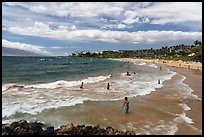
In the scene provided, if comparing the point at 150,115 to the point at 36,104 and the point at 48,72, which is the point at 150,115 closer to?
the point at 36,104

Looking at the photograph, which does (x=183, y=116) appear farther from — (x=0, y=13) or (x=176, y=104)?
(x=0, y=13)

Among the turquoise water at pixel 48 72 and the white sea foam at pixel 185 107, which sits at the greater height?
the white sea foam at pixel 185 107

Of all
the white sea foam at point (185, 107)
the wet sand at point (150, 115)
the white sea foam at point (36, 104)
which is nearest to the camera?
the wet sand at point (150, 115)

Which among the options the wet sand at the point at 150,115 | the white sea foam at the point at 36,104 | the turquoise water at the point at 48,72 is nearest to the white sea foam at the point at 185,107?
the wet sand at the point at 150,115

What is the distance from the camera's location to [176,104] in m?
18.9

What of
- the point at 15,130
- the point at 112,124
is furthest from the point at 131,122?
the point at 15,130

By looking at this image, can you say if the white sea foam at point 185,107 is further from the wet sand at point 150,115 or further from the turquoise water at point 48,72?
the turquoise water at point 48,72

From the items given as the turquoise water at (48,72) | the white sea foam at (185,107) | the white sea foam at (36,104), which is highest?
the white sea foam at (36,104)

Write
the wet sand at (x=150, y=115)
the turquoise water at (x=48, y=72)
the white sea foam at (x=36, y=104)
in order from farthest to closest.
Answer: the turquoise water at (x=48, y=72)
the white sea foam at (x=36, y=104)
the wet sand at (x=150, y=115)

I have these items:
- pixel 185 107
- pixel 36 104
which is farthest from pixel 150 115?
pixel 36 104

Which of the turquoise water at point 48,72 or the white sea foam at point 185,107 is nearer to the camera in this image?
the white sea foam at point 185,107

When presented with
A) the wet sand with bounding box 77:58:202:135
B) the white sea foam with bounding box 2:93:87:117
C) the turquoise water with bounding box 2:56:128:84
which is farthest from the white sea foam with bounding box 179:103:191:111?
the turquoise water with bounding box 2:56:128:84

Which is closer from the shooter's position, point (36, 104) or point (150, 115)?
point (150, 115)

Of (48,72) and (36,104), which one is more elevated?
(36,104)
